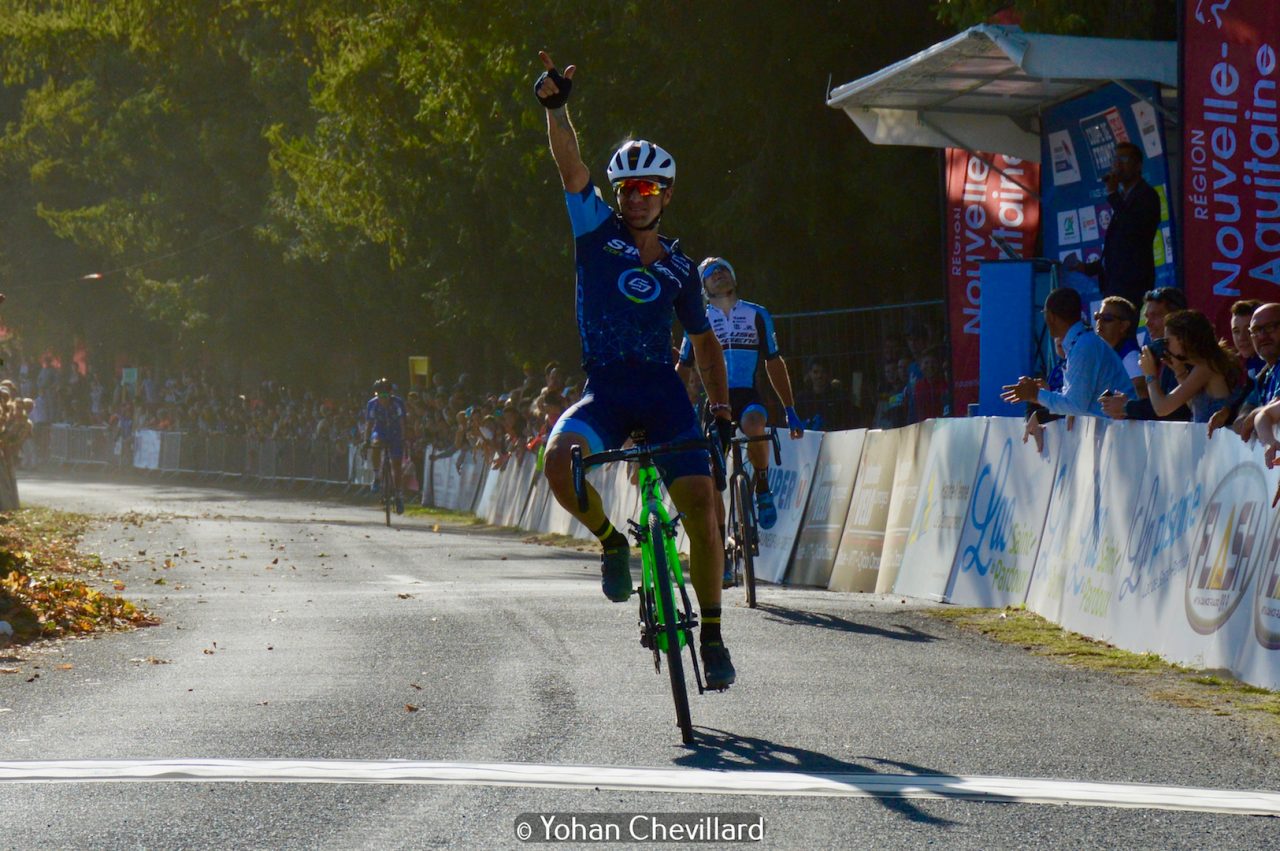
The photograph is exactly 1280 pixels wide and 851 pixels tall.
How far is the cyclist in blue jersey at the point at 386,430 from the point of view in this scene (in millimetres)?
28547

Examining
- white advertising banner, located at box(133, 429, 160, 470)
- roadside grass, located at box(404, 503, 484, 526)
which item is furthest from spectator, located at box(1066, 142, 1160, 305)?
white advertising banner, located at box(133, 429, 160, 470)

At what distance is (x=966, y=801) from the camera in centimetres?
591

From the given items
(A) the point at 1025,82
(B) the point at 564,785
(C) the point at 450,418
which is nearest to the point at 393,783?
(B) the point at 564,785

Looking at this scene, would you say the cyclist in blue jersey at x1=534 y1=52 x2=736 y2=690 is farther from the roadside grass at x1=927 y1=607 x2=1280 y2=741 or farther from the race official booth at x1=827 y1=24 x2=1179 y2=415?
the race official booth at x1=827 y1=24 x2=1179 y2=415

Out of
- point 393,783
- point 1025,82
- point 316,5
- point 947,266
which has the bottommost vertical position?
point 393,783

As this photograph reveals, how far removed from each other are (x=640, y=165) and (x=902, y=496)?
752 cm

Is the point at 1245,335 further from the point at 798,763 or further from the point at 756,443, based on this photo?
the point at 798,763

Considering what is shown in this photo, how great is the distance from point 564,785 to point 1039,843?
154cm

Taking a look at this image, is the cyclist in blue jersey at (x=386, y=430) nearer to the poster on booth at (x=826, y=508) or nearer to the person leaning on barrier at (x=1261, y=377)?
the poster on booth at (x=826, y=508)

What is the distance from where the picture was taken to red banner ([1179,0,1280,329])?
42.0ft

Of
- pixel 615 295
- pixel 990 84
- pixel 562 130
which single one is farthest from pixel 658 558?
pixel 990 84

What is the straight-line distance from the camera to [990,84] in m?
16.9

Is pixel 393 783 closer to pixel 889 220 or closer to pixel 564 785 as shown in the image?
pixel 564 785

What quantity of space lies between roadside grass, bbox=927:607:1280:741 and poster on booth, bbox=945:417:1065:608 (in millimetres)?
265
